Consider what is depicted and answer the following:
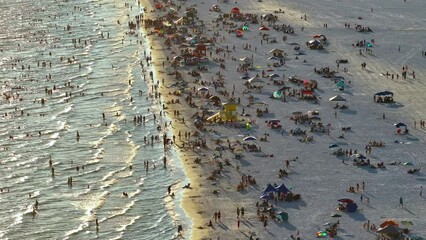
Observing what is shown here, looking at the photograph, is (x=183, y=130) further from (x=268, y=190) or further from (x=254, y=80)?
(x=268, y=190)

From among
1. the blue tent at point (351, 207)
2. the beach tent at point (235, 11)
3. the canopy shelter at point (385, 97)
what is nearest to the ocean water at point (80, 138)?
the blue tent at point (351, 207)

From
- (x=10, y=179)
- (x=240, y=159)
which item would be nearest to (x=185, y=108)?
(x=240, y=159)

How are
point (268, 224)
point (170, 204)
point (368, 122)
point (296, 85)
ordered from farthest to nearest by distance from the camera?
point (296, 85)
point (368, 122)
point (170, 204)
point (268, 224)

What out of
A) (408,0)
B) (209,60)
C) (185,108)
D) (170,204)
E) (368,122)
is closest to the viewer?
(170,204)

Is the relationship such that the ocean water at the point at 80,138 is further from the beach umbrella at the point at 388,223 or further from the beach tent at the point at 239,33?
the beach umbrella at the point at 388,223

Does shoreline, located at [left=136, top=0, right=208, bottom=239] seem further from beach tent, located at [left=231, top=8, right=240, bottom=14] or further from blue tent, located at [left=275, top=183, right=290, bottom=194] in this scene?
beach tent, located at [left=231, top=8, right=240, bottom=14]

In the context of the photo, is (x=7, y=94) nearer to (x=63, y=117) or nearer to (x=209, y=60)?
(x=63, y=117)
